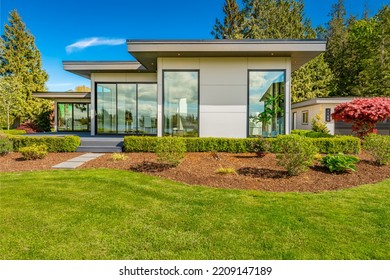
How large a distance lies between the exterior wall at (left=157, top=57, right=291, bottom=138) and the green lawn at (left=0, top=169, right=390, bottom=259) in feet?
18.2

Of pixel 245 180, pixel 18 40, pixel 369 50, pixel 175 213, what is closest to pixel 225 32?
pixel 369 50

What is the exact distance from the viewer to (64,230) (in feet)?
11.4

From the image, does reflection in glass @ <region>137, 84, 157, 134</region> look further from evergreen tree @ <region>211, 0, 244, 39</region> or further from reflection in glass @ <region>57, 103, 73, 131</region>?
evergreen tree @ <region>211, 0, 244, 39</region>

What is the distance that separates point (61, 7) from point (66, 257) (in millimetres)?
18063

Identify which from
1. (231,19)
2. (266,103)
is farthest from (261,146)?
(231,19)

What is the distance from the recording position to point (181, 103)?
11008 mm

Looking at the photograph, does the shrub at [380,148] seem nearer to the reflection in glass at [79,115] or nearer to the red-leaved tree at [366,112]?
the red-leaved tree at [366,112]

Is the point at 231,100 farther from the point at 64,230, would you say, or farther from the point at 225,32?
the point at 225,32

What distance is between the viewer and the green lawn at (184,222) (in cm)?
297

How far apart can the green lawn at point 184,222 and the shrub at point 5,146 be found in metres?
4.31

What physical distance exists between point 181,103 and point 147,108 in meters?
4.71

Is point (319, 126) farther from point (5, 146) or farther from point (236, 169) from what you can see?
point (5, 146)

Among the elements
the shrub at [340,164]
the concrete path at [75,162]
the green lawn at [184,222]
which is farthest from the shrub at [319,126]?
the concrete path at [75,162]

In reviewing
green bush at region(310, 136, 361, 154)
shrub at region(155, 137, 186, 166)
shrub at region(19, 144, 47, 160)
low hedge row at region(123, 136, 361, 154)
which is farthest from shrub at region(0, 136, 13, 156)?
green bush at region(310, 136, 361, 154)
